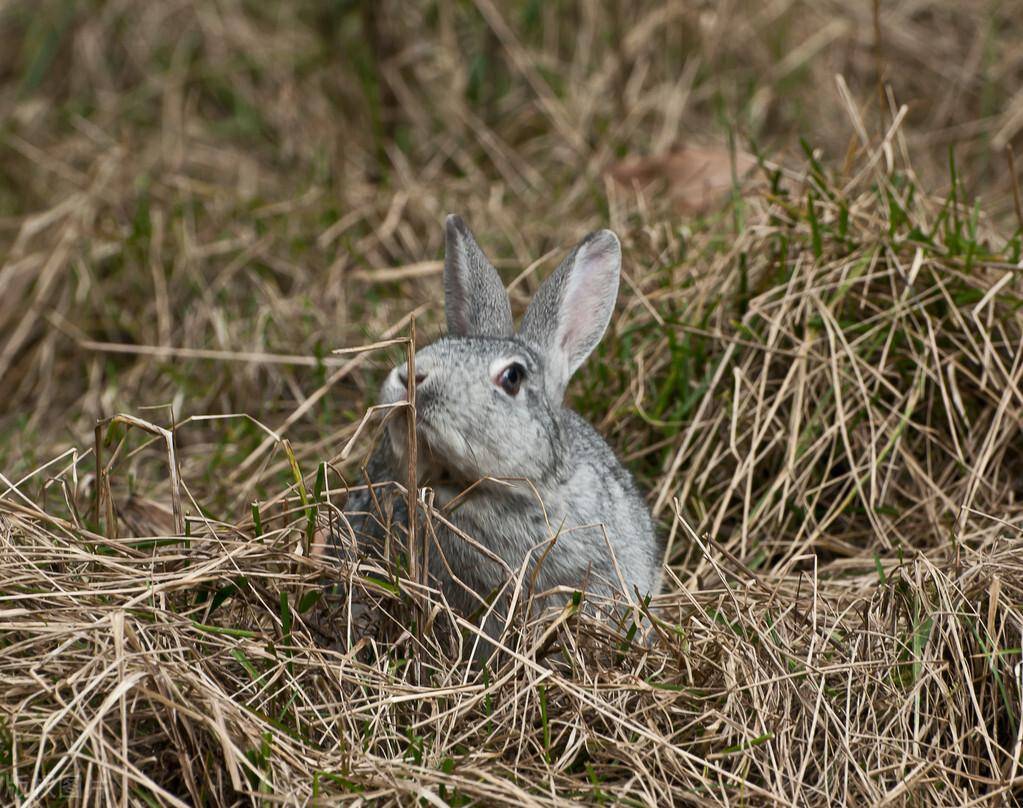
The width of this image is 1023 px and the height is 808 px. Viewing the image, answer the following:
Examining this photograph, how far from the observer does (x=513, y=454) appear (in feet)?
12.0

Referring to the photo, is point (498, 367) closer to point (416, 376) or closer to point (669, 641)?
point (416, 376)

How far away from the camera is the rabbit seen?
3605 mm

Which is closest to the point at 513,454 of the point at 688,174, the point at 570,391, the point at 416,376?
the point at 416,376

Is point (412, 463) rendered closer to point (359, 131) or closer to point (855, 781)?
point (855, 781)

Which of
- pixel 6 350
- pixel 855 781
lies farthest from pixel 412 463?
pixel 6 350

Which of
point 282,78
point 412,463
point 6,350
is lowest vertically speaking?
point 6,350

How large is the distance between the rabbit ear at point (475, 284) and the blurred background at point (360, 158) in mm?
834

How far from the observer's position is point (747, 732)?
3.26 metres

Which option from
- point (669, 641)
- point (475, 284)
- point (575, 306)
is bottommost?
point (669, 641)

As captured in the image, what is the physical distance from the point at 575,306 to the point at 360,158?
2848mm

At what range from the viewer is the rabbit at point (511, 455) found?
11.8 feet

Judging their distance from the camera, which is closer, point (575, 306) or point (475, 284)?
point (475, 284)

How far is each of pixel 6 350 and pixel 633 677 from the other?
3.69 m

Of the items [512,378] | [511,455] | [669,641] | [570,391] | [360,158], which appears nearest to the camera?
[669,641]
